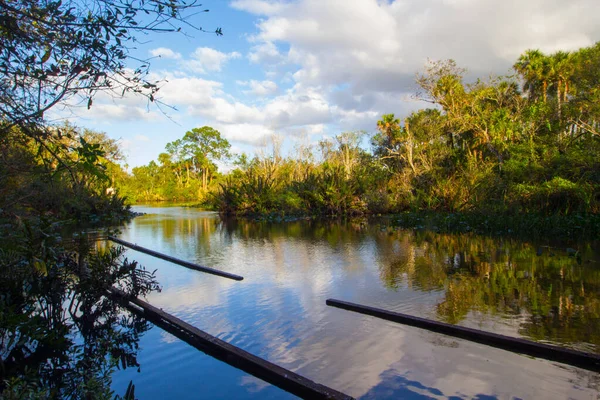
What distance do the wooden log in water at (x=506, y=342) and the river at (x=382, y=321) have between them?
0.26 feet

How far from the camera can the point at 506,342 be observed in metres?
4.39

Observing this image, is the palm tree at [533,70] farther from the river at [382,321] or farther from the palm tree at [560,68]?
the river at [382,321]

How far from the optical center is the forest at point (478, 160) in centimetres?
1377

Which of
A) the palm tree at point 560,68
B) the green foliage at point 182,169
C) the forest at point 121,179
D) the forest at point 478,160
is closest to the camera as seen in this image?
the forest at point 121,179

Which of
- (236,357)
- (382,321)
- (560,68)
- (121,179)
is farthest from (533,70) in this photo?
(121,179)

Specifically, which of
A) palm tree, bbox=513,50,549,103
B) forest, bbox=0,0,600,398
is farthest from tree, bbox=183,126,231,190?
palm tree, bbox=513,50,549,103

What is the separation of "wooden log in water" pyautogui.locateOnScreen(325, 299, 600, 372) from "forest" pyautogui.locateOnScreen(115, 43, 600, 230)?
9888 mm

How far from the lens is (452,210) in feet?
61.1

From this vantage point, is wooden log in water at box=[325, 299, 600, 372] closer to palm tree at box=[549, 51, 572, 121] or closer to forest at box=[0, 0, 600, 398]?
forest at box=[0, 0, 600, 398]

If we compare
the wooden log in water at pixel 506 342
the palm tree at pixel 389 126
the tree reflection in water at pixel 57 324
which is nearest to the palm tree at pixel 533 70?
the palm tree at pixel 389 126

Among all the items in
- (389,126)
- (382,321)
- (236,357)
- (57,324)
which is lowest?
(382,321)

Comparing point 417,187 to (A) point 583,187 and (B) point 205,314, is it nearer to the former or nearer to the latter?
(A) point 583,187

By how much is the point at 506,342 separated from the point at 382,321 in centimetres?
155

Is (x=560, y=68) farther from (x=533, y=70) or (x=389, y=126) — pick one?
(x=389, y=126)
